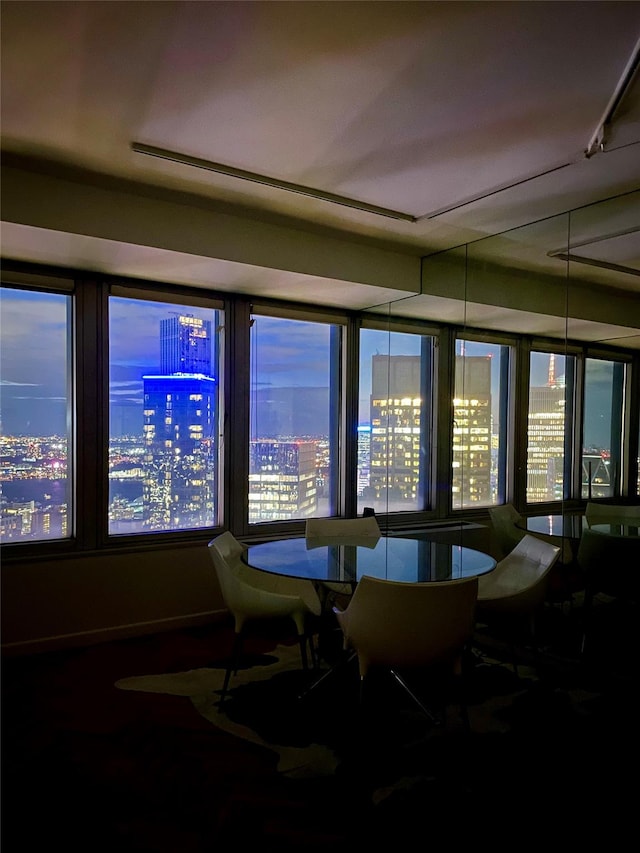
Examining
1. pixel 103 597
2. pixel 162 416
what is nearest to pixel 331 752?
pixel 103 597

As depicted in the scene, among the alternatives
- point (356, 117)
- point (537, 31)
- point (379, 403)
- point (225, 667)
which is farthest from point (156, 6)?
point (379, 403)

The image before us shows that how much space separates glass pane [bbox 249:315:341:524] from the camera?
203 inches

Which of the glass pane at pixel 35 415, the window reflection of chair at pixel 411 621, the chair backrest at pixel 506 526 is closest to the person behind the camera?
the window reflection of chair at pixel 411 621

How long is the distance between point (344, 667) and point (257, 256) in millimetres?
2819

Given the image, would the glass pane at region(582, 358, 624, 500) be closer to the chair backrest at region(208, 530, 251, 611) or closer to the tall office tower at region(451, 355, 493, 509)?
the tall office tower at region(451, 355, 493, 509)

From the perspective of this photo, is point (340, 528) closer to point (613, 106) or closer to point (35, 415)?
point (35, 415)

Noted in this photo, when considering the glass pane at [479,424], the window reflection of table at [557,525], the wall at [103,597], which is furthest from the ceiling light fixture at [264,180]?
the wall at [103,597]

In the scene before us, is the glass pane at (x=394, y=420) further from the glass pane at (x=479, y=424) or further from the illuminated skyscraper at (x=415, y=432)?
the glass pane at (x=479, y=424)

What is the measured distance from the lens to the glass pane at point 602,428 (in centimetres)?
350

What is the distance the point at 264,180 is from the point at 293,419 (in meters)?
2.46

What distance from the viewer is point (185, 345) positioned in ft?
15.8

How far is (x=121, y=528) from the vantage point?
4508mm

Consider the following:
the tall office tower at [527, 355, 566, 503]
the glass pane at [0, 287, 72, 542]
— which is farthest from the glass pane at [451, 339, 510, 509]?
the glass pane at [0, 287, 72, 542]

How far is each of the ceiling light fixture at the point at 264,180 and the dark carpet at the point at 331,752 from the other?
9.48 ft
